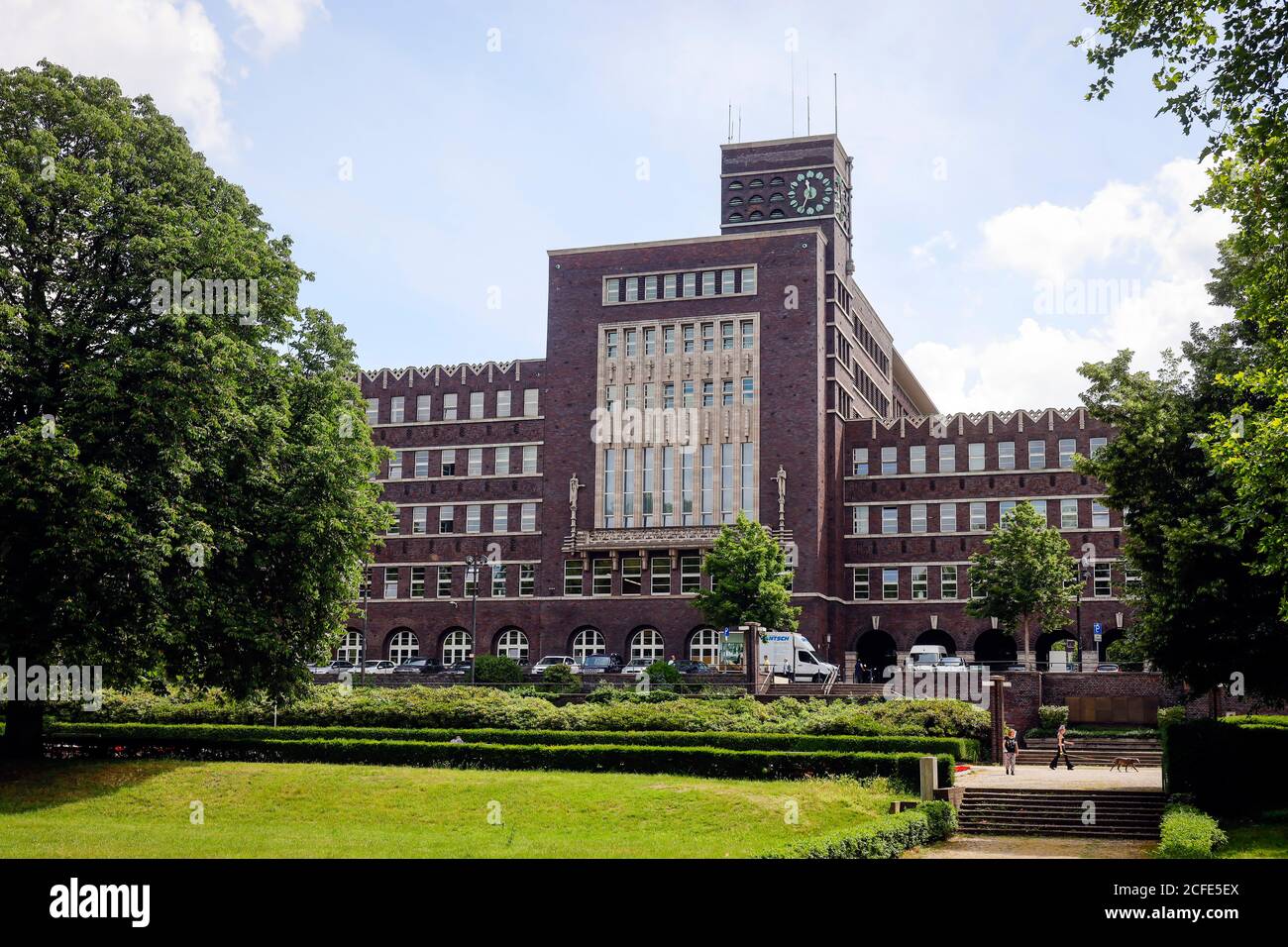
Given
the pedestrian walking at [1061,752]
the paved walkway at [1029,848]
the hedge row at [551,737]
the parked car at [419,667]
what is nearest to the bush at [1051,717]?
the pedestrian walking at [1061,752]

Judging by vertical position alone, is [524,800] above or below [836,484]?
below

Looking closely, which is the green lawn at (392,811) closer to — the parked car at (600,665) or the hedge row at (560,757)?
the hedge row at (560,757)

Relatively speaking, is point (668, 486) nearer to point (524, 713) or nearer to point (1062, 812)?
point (524, 713)

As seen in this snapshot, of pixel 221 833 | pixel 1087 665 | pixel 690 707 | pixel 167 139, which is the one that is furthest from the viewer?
pixel 1087 665

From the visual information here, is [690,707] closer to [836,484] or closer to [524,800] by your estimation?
[524,800]

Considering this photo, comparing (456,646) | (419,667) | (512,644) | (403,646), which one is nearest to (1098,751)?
(419,667)

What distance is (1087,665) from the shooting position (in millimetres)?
62719

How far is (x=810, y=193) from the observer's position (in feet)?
271

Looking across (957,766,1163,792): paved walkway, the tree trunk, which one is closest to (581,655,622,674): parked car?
(957,766,1163,792): paved walkway

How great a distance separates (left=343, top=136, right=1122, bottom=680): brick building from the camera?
72.6m

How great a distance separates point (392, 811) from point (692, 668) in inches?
1476

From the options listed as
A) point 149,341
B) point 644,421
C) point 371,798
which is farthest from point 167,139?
point 644,421

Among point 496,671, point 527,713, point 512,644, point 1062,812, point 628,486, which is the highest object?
point 628,486
